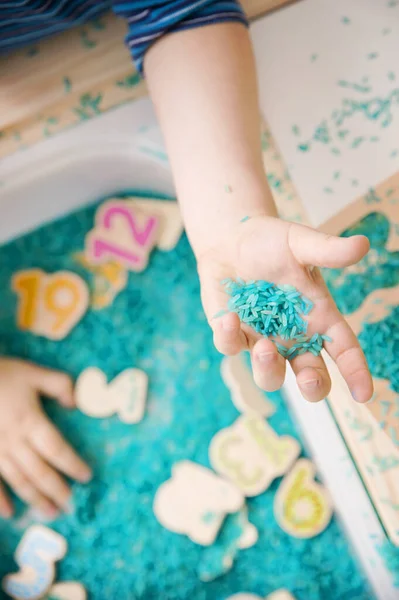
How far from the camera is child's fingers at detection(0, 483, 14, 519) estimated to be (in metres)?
1.14

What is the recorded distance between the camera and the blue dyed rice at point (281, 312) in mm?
665

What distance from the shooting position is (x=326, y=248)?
58 centimetres

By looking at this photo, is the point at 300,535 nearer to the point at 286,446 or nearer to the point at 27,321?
the point at 286,446

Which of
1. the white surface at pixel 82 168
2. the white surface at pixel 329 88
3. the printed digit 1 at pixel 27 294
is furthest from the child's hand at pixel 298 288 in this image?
the printed digit 1 at pixel 27 294

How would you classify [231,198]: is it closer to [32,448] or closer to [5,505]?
[32,448]

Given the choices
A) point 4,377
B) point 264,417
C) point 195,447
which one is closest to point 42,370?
point 4,377

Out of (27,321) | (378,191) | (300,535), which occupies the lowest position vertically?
(300,535)

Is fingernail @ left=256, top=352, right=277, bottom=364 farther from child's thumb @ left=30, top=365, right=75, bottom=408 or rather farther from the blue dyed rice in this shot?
child's thumb @ left=30, top=365, right=75, bottom=408

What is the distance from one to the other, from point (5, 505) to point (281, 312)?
30.6 inches

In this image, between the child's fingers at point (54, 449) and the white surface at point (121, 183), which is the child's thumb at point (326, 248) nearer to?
the white surface at point (121, 183)

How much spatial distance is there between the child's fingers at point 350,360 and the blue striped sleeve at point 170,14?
472 mm

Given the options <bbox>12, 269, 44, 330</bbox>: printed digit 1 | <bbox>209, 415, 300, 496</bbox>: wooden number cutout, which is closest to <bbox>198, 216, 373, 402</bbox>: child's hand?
<bbox>209, 415, 300, 496</bbox>: wooden number cutout

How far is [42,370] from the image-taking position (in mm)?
1165

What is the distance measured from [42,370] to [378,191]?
0.72 metres
